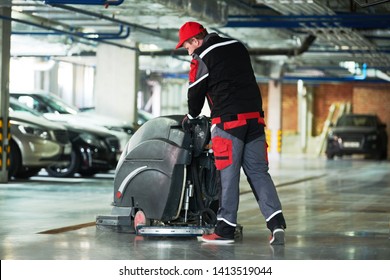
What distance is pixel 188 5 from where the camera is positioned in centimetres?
1541

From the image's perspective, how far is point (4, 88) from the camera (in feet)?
52.2

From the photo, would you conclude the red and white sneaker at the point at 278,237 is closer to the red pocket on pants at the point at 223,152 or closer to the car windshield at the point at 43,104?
the red pocket on pants at the point at 223,152

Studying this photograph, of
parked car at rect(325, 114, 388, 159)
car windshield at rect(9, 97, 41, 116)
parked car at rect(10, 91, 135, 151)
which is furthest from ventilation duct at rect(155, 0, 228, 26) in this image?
parked car at rect(325, 114, 388, 159)

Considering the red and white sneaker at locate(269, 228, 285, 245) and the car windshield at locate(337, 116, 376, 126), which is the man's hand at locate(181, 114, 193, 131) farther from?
the car windshield at locate(337, 116, 376, 126)

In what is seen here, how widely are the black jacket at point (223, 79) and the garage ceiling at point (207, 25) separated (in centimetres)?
553

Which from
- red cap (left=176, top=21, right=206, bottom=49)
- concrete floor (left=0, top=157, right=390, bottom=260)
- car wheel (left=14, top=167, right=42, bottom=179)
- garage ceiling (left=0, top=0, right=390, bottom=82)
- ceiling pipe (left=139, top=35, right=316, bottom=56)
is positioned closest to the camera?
concrete floor (left=0, top=157, right=390, bottom=260)

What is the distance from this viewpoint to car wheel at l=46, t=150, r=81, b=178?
17375 mm

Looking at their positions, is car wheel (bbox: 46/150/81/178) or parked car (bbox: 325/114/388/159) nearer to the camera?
car wheel (bbox: 46/150/81/178)

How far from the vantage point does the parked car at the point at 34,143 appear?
52.5ft

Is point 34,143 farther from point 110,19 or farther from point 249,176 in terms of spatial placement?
point 249,176

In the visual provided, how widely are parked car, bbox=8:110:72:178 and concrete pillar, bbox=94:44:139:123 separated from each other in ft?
22.0

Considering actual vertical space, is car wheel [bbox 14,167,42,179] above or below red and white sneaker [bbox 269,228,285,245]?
below

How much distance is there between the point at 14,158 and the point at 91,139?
1705 millimetres
